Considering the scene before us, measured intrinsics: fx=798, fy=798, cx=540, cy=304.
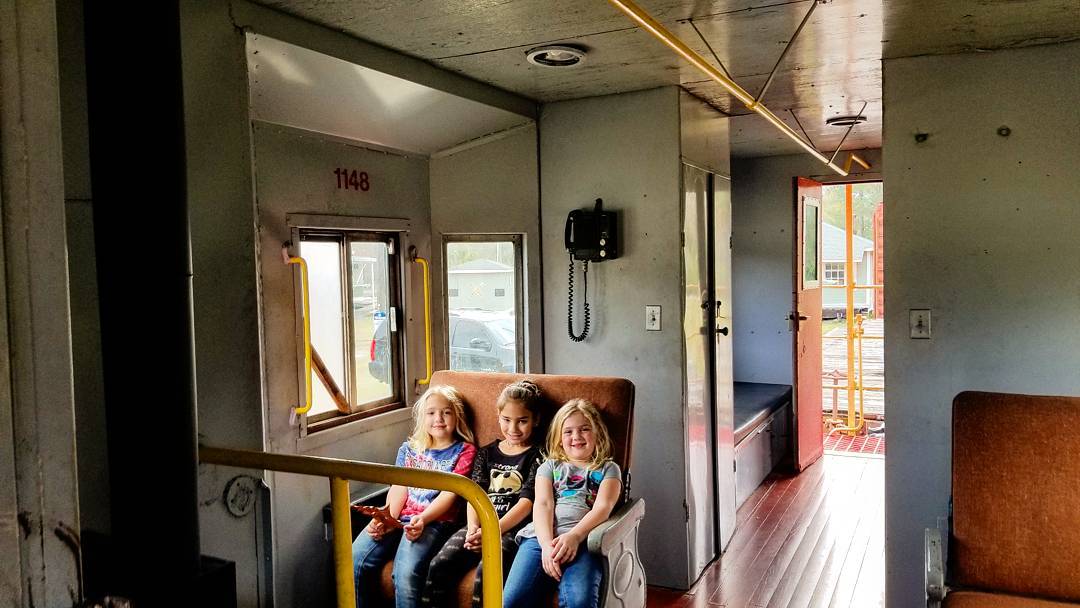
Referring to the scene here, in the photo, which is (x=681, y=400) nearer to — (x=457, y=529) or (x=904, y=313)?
(x=904, y=313)

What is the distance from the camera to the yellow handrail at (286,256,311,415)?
343 cm

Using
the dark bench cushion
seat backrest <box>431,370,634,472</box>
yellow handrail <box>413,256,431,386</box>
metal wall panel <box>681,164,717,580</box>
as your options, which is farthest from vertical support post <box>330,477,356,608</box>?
the dark bench cushion

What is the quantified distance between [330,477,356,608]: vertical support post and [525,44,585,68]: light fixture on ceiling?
2045 mm

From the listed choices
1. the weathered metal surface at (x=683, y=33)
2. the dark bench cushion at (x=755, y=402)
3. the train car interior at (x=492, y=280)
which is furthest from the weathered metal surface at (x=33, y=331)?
the dark bench cushion at (x=755, y=402)

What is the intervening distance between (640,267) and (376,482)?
255 centimetres

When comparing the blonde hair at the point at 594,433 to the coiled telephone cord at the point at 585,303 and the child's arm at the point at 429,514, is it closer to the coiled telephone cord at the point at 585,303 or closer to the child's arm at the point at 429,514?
the child's arm at the point at 429,514

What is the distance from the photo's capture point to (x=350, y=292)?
4070 millimetres

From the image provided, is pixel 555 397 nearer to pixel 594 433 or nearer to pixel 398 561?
pixel 594 433

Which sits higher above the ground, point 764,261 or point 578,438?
point 764,261

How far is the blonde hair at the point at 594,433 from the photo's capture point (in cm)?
322

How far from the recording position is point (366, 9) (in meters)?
2.76

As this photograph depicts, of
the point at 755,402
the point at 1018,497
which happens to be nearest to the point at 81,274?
the point at 1018,497

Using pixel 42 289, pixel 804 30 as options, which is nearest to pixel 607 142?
pixel 804 30

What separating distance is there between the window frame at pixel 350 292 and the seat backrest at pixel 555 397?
0.60 metres
